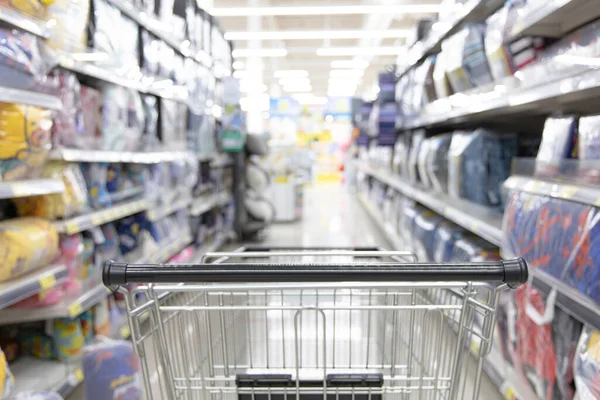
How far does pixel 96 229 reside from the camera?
7.89 feet

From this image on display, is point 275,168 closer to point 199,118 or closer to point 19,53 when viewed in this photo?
point 199,118

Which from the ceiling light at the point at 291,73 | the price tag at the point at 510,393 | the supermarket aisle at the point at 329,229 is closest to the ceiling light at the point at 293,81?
the ceiling light at the point at 291,73

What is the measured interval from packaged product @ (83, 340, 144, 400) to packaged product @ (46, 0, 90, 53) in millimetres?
1309

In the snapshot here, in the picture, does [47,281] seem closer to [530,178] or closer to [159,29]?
[530,178]

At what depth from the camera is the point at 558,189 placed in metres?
1.40

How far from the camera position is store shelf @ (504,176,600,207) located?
124 centimetres

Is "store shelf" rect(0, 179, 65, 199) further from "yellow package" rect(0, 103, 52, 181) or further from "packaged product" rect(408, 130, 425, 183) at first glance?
"packaged product" rect(408, 130, 425, 183)

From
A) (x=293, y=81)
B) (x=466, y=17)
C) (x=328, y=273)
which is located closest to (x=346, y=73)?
(x=293, y=81)

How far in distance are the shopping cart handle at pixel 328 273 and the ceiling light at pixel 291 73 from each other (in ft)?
51.9

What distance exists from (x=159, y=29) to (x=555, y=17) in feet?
8.45

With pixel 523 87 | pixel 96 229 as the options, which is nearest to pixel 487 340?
pixel 523 87


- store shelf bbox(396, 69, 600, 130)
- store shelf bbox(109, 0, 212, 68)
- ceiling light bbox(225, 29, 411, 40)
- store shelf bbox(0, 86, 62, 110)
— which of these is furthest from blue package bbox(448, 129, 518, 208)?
ceiling light bbox(225, 29, 411, 40)

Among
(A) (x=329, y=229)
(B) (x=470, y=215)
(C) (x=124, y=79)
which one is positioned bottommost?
(A) (x=329, y=229)

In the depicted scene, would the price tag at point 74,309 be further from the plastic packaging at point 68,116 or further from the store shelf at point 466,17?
the store shelf at point 466,17
